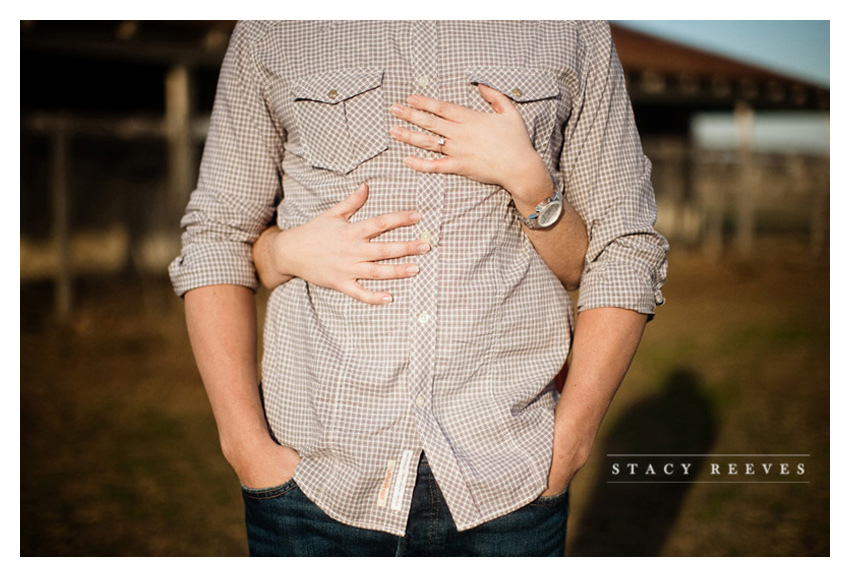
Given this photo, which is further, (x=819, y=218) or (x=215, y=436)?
(x=819, y=218)

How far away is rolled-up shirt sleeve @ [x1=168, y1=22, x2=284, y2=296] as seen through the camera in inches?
57.6

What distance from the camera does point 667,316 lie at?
23.6ft

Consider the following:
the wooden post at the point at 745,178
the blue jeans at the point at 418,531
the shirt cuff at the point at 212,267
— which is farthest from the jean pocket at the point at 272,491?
the wooden post at the point at 745,178

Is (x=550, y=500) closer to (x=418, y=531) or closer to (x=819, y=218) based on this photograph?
(x=418, y=531)

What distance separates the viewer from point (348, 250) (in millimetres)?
1350

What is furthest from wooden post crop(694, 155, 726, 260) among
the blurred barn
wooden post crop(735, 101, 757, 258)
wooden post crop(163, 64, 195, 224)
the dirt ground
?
wooden post crop(163, 64, 195, 224)

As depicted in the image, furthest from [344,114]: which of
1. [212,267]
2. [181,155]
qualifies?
[181,155]

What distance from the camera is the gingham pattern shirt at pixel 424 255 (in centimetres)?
132

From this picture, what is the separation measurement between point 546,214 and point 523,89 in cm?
23

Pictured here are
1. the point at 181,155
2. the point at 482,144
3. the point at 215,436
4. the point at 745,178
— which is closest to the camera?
the point at 482,144

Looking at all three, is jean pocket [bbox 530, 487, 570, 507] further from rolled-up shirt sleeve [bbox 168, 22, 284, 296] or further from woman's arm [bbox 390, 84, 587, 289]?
rolled-up shirt sleeve [bbox 168, 22, 284, 296]

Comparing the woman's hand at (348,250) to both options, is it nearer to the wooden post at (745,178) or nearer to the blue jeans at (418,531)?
the blue jeans at (418,531)
